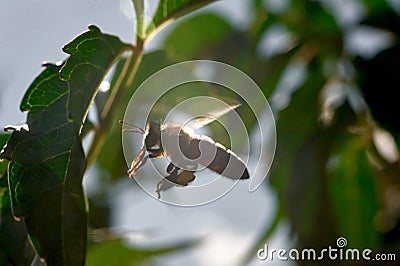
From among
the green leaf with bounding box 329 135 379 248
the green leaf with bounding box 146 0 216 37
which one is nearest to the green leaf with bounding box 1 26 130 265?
the green leaf with bounding box 146 0 216 37

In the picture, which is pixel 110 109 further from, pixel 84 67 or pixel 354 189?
pixel 354 189

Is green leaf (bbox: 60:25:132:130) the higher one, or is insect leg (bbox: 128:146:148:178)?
green leaf (bbox: 60:25:132:130)

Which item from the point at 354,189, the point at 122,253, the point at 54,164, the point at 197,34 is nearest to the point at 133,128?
the point at 54,164

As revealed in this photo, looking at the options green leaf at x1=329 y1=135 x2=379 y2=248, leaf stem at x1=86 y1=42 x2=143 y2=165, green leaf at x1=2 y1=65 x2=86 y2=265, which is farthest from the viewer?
green leaf at x1=329 y1=135 x2=379 y2=248

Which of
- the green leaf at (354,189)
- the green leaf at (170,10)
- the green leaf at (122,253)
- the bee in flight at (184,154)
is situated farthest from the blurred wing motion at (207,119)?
the green leaf at (354,189)

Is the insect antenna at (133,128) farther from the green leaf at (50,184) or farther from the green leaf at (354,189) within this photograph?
the green leaf at (354,189)

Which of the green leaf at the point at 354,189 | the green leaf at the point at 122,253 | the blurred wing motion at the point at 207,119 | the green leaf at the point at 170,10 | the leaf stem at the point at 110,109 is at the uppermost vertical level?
the green leaf at the point at 170,10

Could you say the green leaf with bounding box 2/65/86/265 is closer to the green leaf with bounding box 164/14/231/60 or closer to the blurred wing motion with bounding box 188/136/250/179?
the blurred wing motion with bounding box 188/136/250/179
